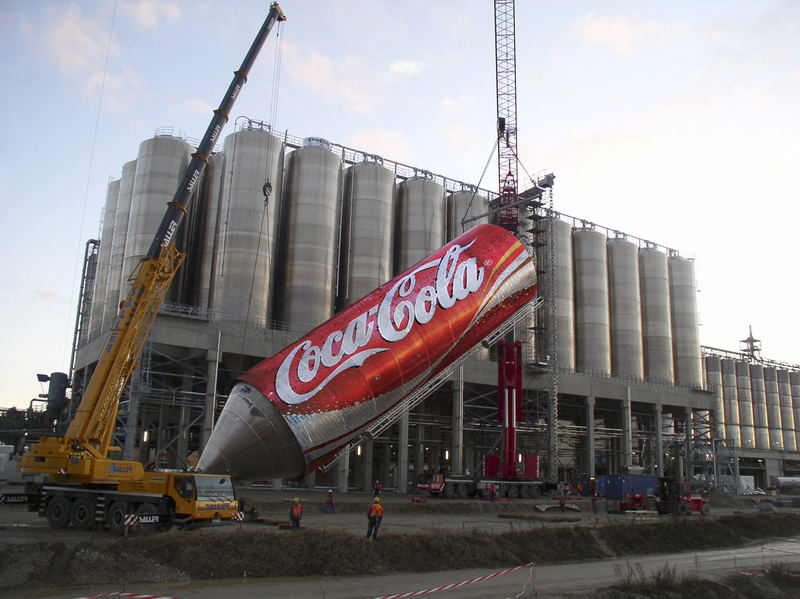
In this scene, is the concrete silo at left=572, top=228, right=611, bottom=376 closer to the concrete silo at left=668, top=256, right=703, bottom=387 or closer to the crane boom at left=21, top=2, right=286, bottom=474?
the concrete silo at left=668, top=256, right=703, bottom=387

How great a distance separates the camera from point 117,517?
61.1ft

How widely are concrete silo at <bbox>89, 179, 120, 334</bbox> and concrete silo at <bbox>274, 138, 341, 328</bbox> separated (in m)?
12.3

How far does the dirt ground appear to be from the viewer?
13.5 m

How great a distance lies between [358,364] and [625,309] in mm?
44462

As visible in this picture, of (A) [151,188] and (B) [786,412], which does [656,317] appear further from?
(B) [786,412]

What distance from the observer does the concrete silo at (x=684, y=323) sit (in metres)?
64.5

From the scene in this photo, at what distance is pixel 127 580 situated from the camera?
1338 centimetres

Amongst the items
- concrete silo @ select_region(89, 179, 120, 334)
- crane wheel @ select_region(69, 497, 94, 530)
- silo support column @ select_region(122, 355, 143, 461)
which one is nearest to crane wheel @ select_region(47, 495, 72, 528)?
crane wheel @ select_region(69, 497, 94, 530)

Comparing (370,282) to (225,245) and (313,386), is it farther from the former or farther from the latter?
(313,386)

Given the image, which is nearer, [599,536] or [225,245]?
[599,536]

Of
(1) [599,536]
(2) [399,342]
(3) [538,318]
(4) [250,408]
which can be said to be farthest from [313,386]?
(3) [538,318]

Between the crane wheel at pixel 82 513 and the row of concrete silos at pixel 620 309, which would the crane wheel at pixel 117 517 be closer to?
the crane wheel at pixel 82 513

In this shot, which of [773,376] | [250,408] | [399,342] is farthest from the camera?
[773,376]

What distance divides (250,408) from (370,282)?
72.4 feet
